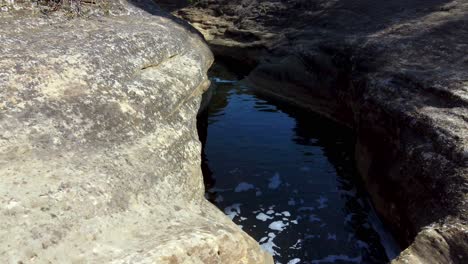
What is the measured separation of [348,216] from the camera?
8.26 meters

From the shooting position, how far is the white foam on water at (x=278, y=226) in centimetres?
783

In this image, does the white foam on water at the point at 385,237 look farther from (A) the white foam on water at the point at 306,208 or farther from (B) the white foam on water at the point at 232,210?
(B) the white foam on water at the point at 232,210

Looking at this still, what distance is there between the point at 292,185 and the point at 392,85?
8.76 ft

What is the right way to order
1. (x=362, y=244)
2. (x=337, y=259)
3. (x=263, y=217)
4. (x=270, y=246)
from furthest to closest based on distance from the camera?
(x=263, y=217) → (x=362, y=244) → (x=270, y=246) → (x=337, y=259)

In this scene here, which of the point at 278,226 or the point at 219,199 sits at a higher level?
the point at 278,226

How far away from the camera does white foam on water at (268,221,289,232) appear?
783 cm

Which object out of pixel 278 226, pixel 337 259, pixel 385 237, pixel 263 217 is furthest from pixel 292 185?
pixel 337 259

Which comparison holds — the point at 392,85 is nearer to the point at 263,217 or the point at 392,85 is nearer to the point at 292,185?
the point at 292,185

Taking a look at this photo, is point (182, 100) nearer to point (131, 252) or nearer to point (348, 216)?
point (131, 252)

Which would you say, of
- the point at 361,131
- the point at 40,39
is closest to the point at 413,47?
the point at 361,131

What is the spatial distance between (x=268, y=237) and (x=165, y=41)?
11.4ft

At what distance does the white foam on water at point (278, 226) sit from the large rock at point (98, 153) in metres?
2.29

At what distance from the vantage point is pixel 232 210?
8.31 meters

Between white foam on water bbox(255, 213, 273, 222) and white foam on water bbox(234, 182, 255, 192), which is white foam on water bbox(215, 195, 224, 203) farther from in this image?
white foam on water bbox(255, 213, 273, 222)
